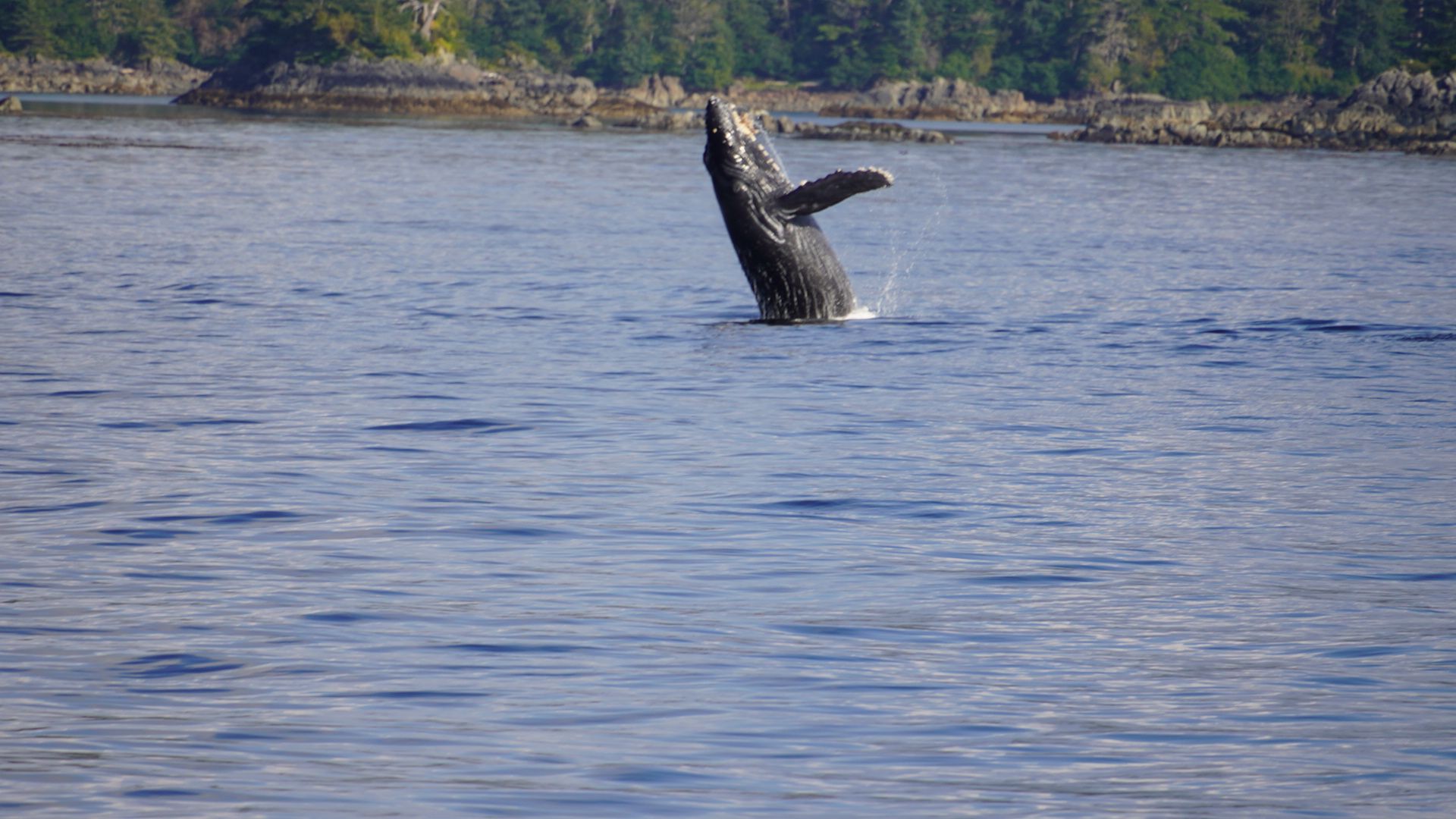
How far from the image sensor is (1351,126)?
101000mm

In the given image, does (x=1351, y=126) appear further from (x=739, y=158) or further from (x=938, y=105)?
(x=739, y=158)

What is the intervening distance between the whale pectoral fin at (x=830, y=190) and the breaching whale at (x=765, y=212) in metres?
0.02

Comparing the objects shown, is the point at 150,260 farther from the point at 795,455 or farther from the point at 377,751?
the point at 377,751

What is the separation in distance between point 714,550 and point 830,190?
8.36m

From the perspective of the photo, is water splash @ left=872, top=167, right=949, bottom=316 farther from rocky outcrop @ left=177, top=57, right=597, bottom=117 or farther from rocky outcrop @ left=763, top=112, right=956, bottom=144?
rocky outcrop @ left=177, top=57, right=597, bottom=117

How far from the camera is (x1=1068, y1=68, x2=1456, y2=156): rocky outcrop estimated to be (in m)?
94.6

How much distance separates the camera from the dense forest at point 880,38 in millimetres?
159500

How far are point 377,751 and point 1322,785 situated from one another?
3.38m

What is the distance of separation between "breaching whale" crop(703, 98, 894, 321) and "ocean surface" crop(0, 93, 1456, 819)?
0.64 meters

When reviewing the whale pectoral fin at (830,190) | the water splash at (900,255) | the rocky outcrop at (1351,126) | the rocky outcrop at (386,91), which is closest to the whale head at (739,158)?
the whale pectoral fin at (830,190)

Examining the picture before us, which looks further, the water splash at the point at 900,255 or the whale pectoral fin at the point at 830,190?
the water splash at the point at 900,255

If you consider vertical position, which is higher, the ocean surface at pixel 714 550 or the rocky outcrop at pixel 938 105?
the rocky outcrop at pixel 938 105

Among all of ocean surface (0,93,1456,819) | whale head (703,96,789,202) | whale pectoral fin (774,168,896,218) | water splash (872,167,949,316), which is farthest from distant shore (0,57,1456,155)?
ocean surface (0,93,1456,819)

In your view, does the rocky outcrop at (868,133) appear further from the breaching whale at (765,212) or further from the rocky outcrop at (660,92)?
the breaching whale at (765,212)
